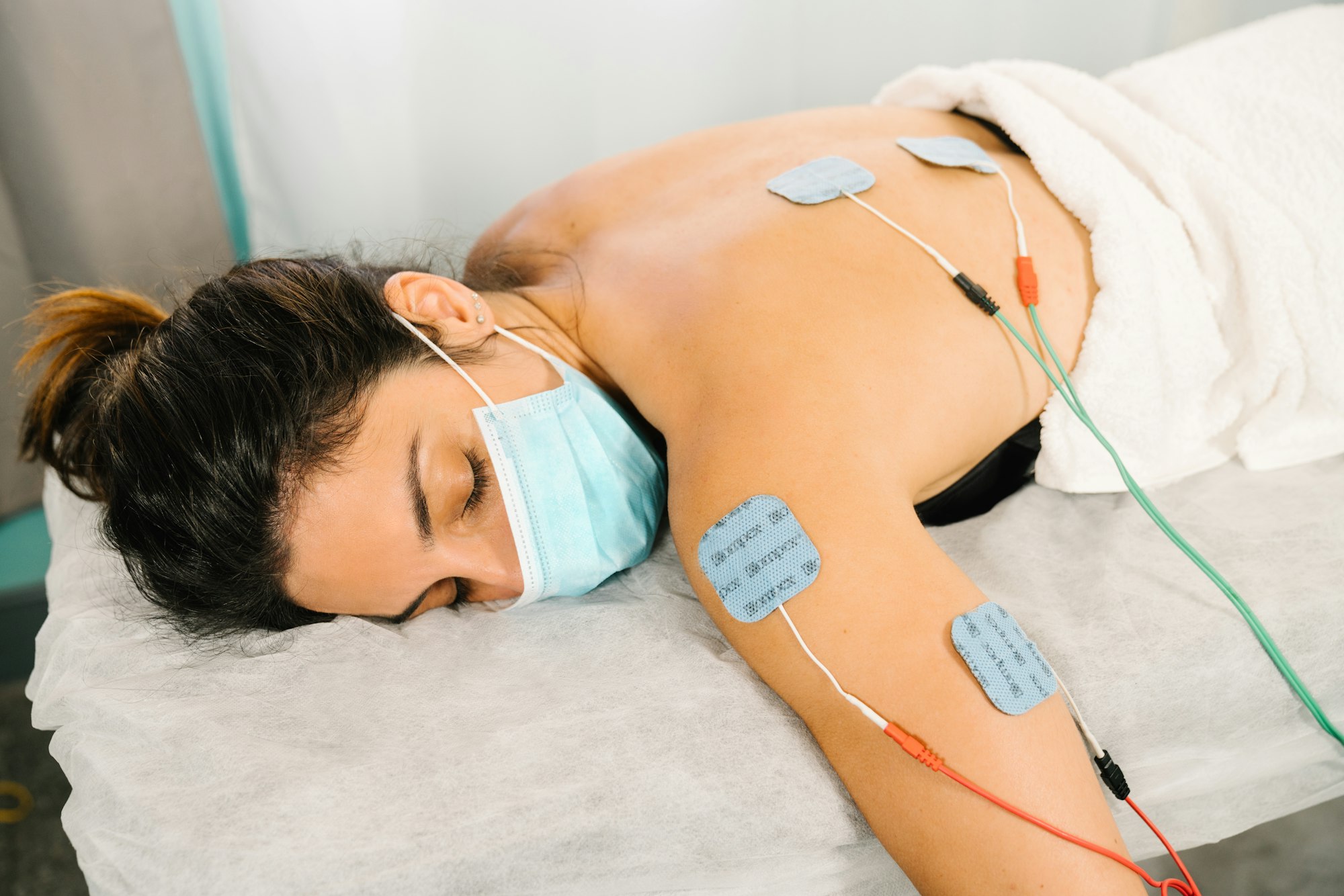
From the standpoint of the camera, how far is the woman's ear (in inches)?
38.5

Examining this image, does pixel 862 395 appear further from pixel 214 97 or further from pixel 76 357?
pixel 214 97

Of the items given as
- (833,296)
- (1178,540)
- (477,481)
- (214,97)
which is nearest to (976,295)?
(833,296)

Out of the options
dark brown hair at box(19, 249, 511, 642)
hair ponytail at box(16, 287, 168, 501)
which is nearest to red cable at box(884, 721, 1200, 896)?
dark brown hair at box(19, 249, 511, 642)

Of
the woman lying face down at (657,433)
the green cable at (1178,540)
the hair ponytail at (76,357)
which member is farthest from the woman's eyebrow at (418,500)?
the green cable at (1178,540)

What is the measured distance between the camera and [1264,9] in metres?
1.91

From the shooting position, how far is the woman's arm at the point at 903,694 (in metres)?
0.68

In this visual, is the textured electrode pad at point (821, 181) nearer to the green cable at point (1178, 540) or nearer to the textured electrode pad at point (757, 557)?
the green cable at point (1178, 540)

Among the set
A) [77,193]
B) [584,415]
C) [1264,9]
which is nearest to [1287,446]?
[584,415]

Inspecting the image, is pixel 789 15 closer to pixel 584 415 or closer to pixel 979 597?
pixel 584 415

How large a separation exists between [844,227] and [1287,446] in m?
0.61

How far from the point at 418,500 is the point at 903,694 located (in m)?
0.49

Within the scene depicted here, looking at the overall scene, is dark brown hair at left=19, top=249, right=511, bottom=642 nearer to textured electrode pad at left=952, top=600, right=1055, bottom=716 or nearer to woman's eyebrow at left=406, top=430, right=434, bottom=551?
woman's eyebrow at left=406, top=430, right=434, bottom=551

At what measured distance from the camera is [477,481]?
916 mm

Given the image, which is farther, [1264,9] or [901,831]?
[1264,9]
